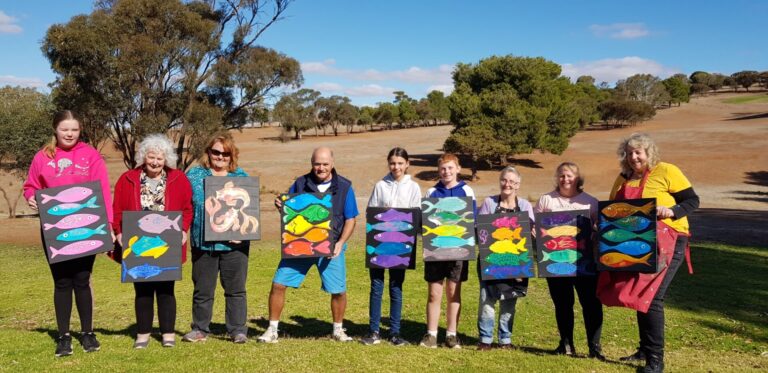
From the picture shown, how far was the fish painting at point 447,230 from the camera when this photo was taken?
565cm

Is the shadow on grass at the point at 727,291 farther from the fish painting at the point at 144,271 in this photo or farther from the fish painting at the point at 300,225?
the fish painting at the point at 144,271

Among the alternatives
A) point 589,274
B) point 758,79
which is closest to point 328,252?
point 589,274

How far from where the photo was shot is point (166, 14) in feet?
86.4

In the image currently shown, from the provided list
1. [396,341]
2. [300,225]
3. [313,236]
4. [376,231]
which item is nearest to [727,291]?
[396,341]

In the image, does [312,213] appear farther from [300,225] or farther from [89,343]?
[89,343]

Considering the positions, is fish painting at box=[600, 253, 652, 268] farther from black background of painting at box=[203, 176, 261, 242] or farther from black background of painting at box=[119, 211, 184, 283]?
black background of painting at box=[119, 211, 184, 283]

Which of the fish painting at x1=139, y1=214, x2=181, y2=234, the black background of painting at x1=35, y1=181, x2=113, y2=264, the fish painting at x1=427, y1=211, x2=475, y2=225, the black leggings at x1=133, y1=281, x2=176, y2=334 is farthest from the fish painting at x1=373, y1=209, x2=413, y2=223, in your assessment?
the black background of painting at x1=35, y1=181, x2=113, y2=264

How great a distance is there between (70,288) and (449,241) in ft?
12.9

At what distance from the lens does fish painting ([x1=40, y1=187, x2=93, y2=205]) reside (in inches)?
197

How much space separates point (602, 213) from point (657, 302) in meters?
0.96

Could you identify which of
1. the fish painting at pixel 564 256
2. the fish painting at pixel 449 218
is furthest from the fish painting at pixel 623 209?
the fish painting at pixel 449 218

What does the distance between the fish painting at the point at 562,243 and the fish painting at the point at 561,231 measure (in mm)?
42

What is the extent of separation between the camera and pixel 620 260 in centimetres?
503

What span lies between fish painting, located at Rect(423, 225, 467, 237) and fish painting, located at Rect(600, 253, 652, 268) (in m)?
1.42
